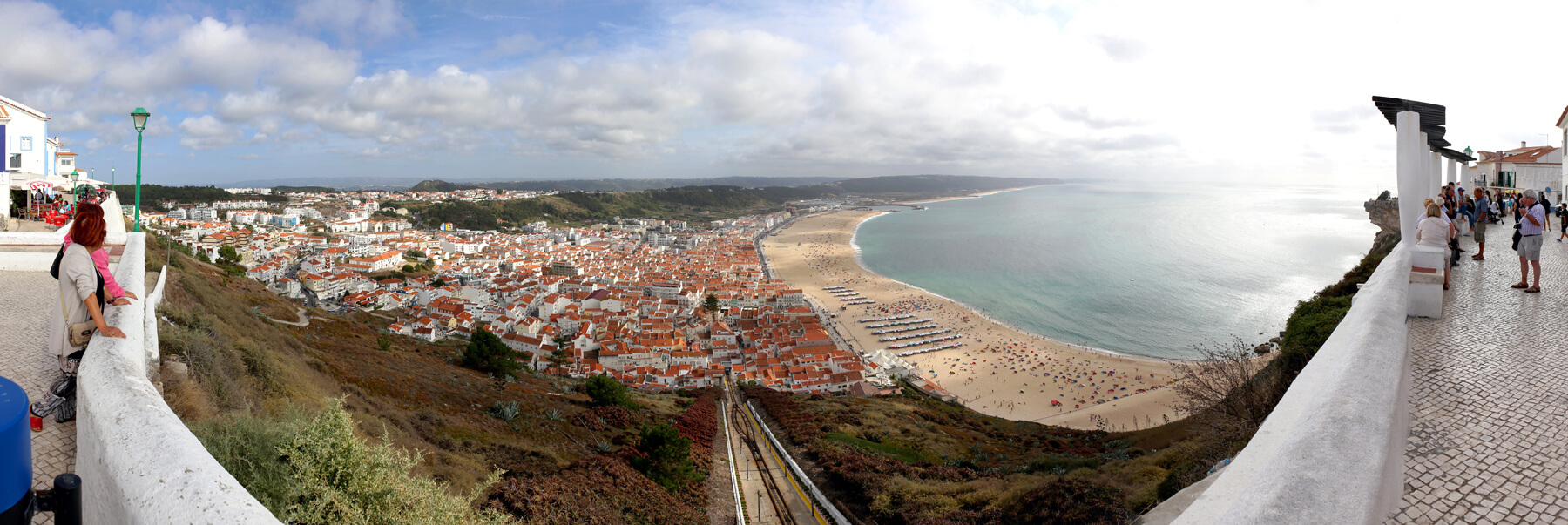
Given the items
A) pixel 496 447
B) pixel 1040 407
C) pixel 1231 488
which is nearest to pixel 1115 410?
pixel 1040 407

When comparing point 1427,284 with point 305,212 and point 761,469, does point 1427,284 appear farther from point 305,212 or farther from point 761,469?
point 305,212

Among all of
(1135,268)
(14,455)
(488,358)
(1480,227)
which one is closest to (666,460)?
(14,455)

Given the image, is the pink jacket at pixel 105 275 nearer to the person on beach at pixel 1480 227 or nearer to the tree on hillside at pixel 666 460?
the tree on hillside at pixel 666 460

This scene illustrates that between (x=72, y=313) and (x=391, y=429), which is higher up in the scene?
(x=72, y=313)

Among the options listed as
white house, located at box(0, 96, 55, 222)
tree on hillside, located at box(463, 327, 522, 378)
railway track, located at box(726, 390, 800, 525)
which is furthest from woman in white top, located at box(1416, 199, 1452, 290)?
white house, located at box(0, 96, 55, 222)

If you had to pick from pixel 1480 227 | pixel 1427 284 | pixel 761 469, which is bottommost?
pixel 761 469

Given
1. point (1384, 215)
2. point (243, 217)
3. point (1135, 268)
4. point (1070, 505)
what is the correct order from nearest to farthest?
point (1070, 505) < point (1384, 215) < point (1135, 268) < point (243, 217)

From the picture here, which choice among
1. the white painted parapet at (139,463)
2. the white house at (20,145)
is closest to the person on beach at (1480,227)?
the white painted parapet at (139,463)

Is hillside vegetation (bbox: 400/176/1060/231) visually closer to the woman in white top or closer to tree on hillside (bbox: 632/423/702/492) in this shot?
tree on hillside (bbox: 632/423/702/492)
